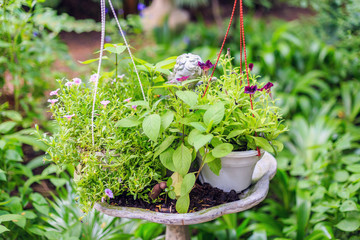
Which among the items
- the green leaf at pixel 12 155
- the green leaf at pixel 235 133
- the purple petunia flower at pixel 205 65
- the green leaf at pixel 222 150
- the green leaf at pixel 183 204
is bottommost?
the green leaf at pixel 12 155

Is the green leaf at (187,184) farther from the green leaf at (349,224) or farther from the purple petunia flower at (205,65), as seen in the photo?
the green leaf at (349,224)

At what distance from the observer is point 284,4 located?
22.2ft

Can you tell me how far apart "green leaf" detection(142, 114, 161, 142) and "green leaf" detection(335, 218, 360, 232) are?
1097 mm

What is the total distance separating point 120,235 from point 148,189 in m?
0.63

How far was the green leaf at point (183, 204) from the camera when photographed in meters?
1.10

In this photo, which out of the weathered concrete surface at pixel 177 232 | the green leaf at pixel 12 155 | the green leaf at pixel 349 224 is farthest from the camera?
the green leaf at pixel 12 155

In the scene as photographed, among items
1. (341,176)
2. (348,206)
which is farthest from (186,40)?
(348,206)

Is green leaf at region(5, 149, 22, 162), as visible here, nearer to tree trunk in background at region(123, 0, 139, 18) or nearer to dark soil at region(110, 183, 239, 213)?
dark soil at region(110, 183, 239, 213)

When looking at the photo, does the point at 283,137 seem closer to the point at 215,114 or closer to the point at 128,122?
the point at 215,114

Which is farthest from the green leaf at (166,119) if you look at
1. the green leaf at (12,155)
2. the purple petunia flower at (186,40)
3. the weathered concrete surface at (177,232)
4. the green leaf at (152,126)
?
the purple petunia flower at (186,40)

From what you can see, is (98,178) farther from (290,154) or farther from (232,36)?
(232,36)

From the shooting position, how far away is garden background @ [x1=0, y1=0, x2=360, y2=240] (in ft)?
5.67

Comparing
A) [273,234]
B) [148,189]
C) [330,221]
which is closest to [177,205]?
[148,189]

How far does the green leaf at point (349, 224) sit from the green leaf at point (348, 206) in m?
0.06
